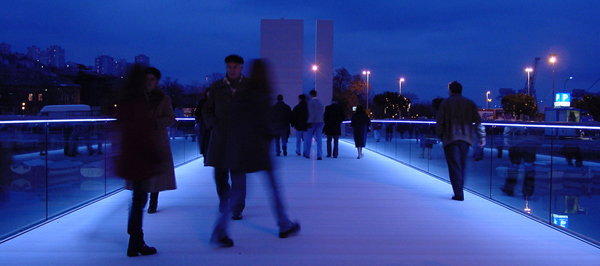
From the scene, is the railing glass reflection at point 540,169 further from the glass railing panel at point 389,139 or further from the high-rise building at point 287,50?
the high-rise building at point 287,50

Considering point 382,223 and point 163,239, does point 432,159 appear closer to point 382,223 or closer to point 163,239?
point 382,223

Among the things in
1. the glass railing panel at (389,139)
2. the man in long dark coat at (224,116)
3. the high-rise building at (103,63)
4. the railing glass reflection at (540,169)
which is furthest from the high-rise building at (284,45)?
the high-rise building at (103,63)

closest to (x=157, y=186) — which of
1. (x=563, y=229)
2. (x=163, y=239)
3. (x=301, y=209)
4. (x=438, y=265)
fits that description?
(x=163, y=239)

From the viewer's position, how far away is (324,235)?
4.46 meters

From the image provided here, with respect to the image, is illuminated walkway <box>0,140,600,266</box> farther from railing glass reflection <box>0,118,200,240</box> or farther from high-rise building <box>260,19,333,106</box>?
high-rise building <box>260,19,333,106</box>

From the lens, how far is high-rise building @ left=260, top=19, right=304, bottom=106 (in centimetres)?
2777

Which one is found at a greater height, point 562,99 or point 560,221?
point 562,99

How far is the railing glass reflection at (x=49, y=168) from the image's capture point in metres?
4.59

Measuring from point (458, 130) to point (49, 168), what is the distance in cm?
468

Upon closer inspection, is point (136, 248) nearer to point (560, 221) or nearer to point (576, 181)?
point (560, 221)

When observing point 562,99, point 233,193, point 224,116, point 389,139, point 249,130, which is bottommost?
point 233,193

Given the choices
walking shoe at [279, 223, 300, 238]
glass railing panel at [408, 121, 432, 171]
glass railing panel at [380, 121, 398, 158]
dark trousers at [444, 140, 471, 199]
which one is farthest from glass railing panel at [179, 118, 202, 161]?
walking shoe at [279, 223, 300, 238]

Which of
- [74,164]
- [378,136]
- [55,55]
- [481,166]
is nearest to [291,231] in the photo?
[74,164]

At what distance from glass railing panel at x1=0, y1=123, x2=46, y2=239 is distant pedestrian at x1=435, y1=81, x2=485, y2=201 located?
4.60 m
